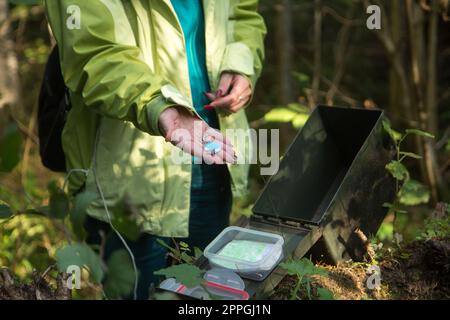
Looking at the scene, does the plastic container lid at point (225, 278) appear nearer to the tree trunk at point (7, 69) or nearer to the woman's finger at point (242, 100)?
the woman's finger at point (242, 100)

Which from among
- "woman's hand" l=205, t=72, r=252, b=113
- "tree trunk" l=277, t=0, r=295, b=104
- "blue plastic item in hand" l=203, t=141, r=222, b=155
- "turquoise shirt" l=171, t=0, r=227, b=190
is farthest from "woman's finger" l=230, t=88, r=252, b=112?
"tree trunk" l=277, t=0, r=295, b=104

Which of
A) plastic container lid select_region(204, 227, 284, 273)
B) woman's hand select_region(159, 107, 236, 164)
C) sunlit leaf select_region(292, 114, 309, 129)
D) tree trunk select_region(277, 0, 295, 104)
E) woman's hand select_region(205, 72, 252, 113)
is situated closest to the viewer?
plastic container lid select_region(204, 227, 284, 273)

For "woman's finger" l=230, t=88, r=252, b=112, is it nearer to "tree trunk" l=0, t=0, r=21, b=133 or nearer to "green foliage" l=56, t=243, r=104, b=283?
"green foliage" l=56, t=243, r=104, b=283

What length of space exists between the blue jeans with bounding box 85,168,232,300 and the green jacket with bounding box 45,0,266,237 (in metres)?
0.07

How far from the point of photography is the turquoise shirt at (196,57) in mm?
1759

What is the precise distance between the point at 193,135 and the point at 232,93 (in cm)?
44

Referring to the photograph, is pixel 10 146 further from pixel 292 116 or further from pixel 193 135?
pixel 292 116

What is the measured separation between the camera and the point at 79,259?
0.92 meters

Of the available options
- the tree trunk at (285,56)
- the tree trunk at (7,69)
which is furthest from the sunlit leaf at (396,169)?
the tree trunk at (7,69)

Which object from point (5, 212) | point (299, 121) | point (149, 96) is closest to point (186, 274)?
point (5, 212)

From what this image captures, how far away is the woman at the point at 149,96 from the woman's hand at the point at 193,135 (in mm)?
87

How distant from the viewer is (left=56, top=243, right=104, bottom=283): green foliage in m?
0.92

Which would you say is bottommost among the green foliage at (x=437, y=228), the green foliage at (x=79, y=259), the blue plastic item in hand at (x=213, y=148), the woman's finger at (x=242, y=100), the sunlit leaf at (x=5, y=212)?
the green foliage at (x=437, y=228)
